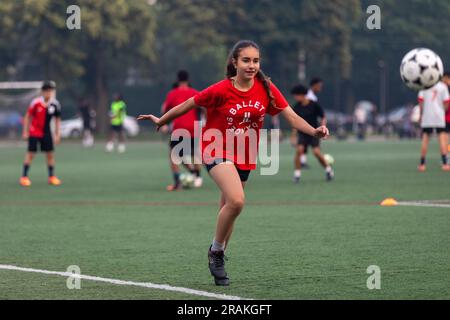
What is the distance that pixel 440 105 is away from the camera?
24984 mm

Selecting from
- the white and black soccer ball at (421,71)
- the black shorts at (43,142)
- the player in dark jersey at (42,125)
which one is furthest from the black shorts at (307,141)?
the black shorts at (43,142)

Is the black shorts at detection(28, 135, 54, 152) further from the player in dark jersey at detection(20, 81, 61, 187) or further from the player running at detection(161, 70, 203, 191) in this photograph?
the player running at detection(161, 70, 203, 191)

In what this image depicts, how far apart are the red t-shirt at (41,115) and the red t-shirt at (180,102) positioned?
3.32 metres

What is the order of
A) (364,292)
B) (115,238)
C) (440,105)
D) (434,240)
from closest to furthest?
1. (364,292)
2. (434,240)
3. (115,238)
4. (440,105)

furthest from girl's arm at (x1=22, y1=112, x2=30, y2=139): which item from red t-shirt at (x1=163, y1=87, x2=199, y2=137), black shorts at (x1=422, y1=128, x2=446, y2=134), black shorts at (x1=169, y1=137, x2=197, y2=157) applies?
black shorts at (x1=422, y1=128, x2=446, y2=134)

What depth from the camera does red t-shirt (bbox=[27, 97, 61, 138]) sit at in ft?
77.0

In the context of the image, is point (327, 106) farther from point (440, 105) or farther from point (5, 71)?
point (440, 105)

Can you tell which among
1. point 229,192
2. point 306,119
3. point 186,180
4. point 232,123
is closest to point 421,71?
point 306,119

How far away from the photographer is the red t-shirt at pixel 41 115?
23469 millimetres
